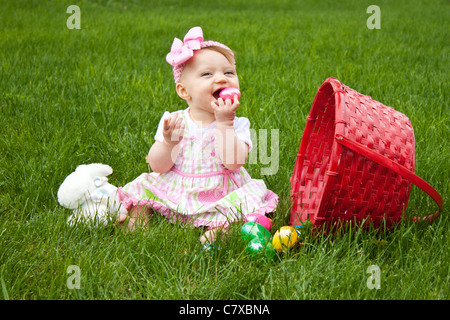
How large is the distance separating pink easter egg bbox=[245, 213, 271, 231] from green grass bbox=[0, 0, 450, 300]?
125mm

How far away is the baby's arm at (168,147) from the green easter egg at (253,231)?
0.51 metres

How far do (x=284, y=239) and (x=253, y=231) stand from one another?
0.13 m

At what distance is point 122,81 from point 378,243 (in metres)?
2.67

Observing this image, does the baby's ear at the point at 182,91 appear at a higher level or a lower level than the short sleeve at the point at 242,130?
higher

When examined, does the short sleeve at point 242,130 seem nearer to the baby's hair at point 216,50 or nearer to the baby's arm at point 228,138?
the baby's arm at point 228,138

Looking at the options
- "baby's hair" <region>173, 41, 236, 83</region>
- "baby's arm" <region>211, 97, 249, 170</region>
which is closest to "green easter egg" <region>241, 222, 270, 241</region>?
"baby's arm" <region>211, 97, 249, 170</region>

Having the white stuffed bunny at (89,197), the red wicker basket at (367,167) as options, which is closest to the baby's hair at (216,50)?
the red wicker basket at (367,167)

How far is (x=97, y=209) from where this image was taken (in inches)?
88.4

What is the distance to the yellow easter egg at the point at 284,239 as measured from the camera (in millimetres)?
2020

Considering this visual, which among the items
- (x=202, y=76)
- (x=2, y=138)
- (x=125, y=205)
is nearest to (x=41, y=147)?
(x=2, y=138)

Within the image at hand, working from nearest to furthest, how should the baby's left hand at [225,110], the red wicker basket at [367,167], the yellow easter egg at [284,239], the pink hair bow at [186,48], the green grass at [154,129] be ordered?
the green grass at [154,129], the red wicker basket at [367,167], the yellow easter egg at [284,239], the baby's left hand at [225,110], the pink hair bow at [186,48]

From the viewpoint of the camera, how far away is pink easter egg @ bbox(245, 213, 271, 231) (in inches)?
86.3

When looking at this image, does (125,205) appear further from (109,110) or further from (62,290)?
(109,110)

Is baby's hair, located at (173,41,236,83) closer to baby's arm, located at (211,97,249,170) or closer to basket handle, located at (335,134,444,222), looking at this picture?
baby's arm, located at (211,97,249,170)
